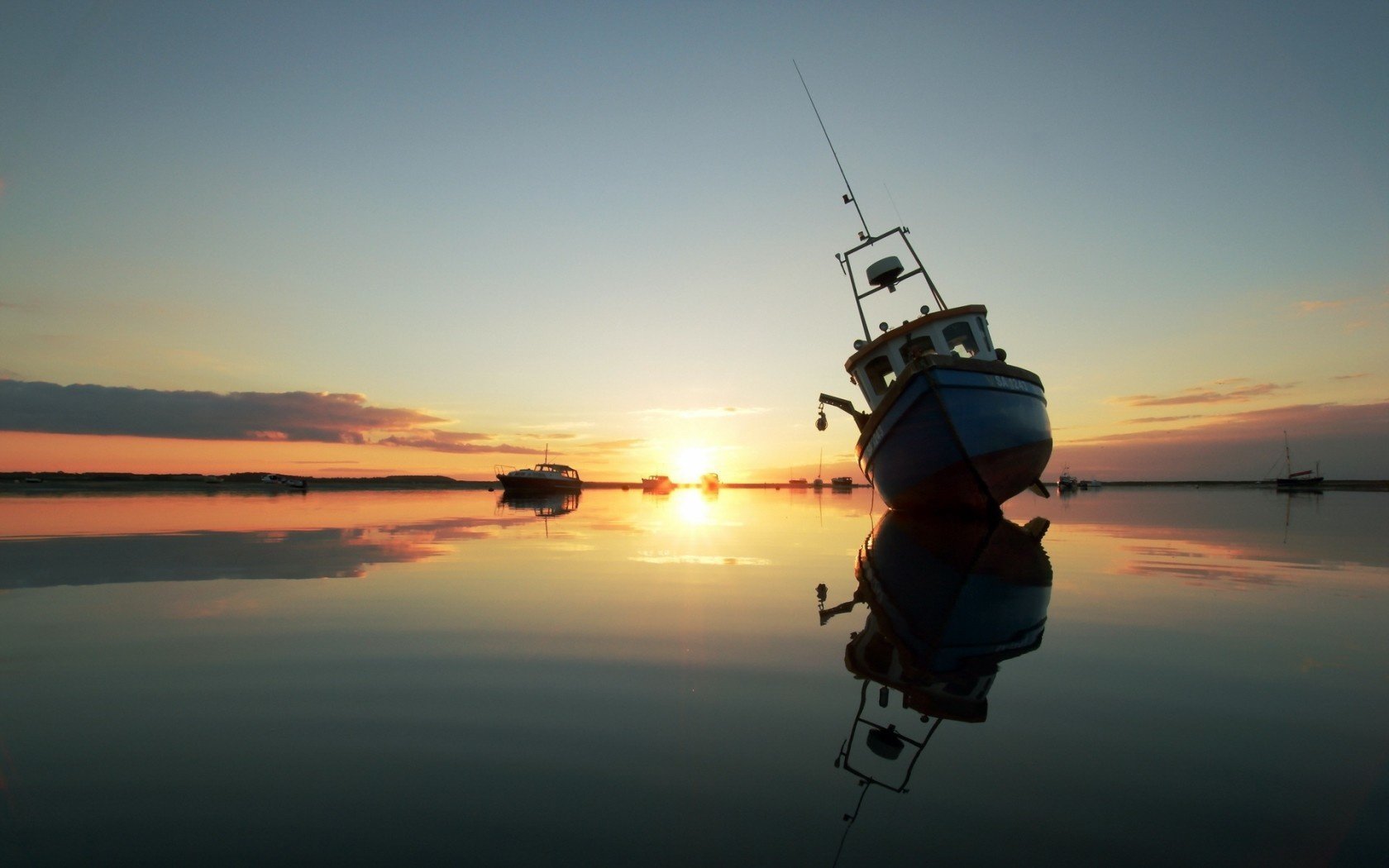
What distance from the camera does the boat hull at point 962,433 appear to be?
19.7 m

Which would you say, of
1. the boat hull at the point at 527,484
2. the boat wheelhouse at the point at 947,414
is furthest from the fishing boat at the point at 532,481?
the boat wheelhouse at the point at 947,414

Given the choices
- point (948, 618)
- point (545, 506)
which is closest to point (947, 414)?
point (948, 618)

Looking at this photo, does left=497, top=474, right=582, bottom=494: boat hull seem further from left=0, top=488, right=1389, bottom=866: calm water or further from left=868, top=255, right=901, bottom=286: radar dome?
left=0, top=488, right=1389, bottom=866: calm water

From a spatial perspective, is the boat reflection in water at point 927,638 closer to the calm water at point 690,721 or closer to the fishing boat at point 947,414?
the calm water at point 690,721

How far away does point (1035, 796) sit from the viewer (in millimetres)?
3311

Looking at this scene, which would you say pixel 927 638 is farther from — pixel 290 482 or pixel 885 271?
pixel 290 482

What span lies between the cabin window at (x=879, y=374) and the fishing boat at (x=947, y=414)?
3 centimetres

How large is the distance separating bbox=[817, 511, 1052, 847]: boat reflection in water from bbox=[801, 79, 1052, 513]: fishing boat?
5.88 metres

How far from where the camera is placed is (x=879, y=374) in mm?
25438

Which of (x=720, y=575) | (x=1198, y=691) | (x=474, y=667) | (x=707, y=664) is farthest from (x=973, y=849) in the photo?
(x=720, y=575)

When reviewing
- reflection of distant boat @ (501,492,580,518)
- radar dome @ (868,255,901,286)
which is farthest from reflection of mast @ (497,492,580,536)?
radar dome @ (868,255,901,286)

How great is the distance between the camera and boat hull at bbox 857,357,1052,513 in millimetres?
19734

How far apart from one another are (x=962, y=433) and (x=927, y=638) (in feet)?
47.1

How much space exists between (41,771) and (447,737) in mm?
1996
